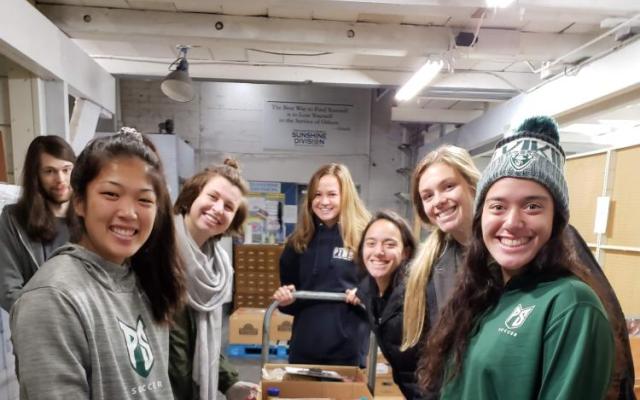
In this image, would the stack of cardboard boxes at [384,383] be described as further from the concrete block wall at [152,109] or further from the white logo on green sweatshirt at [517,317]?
the concrete block wall at [152,109]

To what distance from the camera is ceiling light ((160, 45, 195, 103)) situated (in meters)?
3.28

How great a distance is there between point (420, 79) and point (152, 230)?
9.23ft

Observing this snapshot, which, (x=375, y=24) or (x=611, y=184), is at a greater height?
(x=375, y=24)

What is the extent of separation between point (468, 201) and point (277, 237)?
4915mm

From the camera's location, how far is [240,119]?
604 centimetres

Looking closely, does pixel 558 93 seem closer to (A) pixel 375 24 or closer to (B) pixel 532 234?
(A) pixel 375 24

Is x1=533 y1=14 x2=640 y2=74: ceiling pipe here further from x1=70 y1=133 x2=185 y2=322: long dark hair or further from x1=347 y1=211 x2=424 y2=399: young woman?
x1=70 y1=133 x2=185 y2=322: long dark hair

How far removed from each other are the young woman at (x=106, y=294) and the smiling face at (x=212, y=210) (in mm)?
290

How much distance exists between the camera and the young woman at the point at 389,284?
4.97 ft

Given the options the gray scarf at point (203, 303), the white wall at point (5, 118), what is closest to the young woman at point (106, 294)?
the gray scarf at point (203, 303)

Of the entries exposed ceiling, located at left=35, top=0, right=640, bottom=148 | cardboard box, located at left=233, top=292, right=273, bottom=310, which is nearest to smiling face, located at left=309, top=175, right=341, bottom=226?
exposed ceiling, located at left=35, top=0, right=640, bottom=148

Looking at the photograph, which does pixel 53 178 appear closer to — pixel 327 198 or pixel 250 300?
→ pixel 327 198

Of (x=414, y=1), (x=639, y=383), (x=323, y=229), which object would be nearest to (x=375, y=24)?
(x=414, y=1)

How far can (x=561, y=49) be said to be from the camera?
311cm
